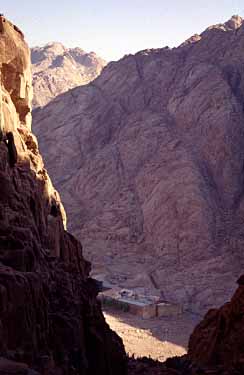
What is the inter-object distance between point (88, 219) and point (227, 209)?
48.8 ft

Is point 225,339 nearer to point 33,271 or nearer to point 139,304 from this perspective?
point 33,271

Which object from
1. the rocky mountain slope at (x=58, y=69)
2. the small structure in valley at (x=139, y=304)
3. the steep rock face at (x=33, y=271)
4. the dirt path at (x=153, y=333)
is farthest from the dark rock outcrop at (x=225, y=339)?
the rocky mountain slope at (x=58, y=69)

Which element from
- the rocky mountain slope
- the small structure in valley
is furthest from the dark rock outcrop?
the rocky mountain slope

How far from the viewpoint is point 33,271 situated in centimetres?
1353

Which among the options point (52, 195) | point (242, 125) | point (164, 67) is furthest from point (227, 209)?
point (52, 195)

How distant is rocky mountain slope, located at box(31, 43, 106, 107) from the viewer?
97.2 meters

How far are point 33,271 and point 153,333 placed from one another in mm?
23332

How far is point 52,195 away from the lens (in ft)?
66.0

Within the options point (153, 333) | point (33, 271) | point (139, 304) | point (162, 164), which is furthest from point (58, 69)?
point (33, 271)

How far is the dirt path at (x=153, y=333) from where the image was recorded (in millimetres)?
31484

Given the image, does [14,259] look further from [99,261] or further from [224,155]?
[224,155]

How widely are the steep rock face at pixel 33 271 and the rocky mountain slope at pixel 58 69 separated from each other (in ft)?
235

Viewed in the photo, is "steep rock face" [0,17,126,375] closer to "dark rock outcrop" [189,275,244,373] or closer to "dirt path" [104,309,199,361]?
"dark rock outcrop" [189,275,244,373]

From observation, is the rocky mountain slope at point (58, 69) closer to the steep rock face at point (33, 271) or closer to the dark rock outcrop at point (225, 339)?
the steep rock face at point (33, 271)
